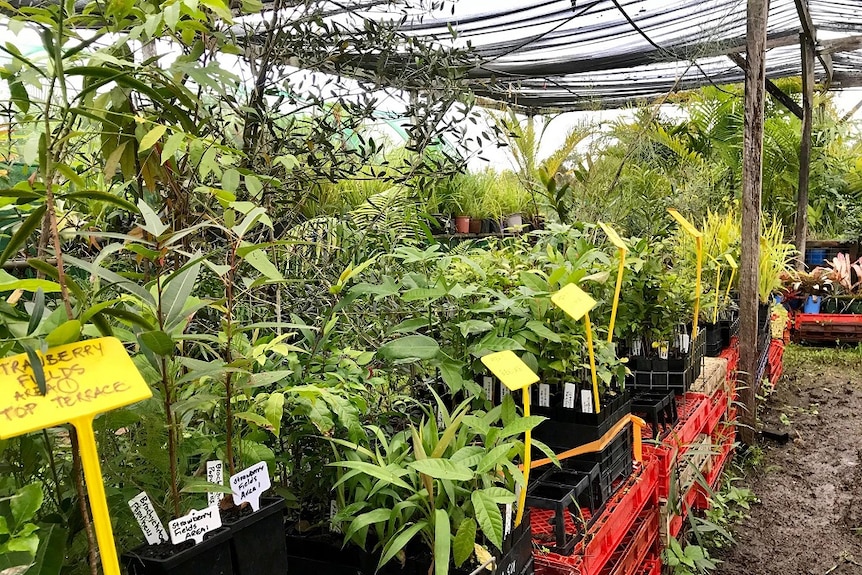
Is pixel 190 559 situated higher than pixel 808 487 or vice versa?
pixel 190 559

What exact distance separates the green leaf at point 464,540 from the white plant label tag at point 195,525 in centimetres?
40

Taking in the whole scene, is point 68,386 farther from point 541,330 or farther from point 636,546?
point 636,546

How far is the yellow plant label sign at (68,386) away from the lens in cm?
64

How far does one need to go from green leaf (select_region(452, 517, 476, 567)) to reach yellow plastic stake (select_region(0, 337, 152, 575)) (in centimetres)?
56

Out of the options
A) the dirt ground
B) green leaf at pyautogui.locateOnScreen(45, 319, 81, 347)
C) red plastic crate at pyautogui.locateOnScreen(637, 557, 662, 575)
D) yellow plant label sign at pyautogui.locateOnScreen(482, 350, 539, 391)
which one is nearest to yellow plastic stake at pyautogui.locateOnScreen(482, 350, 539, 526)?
yellow plant label sign at pyautogui.locateOnScreen(482, 350, 539, 391)

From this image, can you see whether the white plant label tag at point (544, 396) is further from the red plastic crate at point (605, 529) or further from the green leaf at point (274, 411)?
the green leaf at point (274, 411)

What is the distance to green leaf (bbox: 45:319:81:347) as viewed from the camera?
673 millimetres

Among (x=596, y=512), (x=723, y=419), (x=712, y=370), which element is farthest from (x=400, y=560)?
(x=723, y=419)

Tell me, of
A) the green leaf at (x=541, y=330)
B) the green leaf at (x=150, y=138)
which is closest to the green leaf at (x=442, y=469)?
the green leaf at (x=541, y=330)

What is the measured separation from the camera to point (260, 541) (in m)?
0.99

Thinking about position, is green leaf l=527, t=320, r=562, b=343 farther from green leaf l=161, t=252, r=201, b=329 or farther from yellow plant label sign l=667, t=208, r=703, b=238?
yellow plant label sign l=667, t=208, r=703, b=238

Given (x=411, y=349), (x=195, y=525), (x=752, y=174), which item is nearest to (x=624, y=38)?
(x=752, y=174)

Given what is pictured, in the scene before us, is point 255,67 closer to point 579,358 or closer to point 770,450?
point 579,358

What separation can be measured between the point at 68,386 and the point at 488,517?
68 cm
